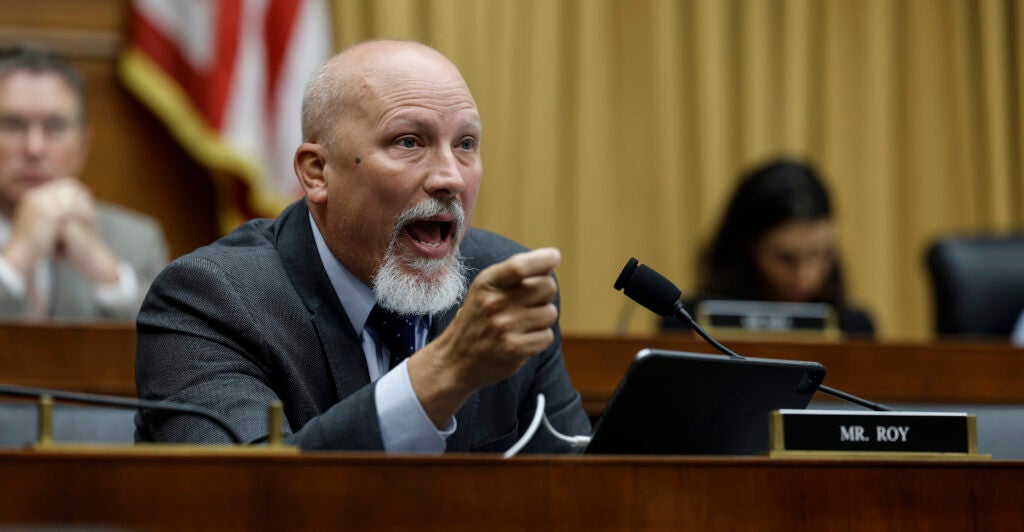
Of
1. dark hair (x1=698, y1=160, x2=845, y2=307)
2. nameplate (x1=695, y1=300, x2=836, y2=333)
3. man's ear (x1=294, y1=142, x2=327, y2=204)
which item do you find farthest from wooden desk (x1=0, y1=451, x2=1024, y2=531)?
dark hair (x1=698, y1=160, x2=845, y2=307)

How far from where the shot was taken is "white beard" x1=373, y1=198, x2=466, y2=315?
201 cm

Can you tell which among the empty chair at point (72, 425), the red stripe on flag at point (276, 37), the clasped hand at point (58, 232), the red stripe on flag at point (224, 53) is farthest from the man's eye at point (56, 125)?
the empty chair at point (72, 425)

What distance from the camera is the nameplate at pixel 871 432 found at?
1452 millimetres

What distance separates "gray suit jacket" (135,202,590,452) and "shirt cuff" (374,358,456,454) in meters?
0.16

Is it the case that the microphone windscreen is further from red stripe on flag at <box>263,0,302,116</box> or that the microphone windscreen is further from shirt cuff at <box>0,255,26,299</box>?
red stripe on flag at <box>263,0,302,116</box>

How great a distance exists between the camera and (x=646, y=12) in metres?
5.27

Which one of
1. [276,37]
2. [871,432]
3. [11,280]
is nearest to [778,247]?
[276,37]

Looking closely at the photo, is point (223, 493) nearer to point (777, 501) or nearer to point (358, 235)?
point (777, 501)

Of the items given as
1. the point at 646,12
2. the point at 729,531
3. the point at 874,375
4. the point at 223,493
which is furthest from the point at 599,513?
the point at 646,12

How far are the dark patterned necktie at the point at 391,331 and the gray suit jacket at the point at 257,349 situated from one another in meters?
0.07

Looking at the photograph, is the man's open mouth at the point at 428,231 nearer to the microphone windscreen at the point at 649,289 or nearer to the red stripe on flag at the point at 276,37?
the microphone windscreen at the point at 649,289

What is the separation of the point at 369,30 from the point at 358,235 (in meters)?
2.84

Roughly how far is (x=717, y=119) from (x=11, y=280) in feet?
9.49

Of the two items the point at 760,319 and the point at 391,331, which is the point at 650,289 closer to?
the point at 391,331
